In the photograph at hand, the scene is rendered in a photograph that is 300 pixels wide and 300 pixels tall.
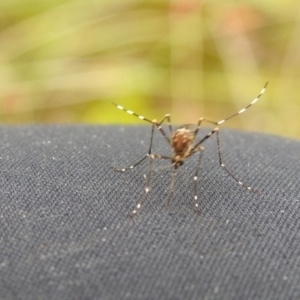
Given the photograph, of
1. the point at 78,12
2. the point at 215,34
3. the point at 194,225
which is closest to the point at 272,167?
the point at 194,225

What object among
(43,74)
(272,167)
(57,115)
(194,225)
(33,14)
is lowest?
(194,225)

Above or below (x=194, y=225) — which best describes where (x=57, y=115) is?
above

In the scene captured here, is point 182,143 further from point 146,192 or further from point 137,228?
point 137,228

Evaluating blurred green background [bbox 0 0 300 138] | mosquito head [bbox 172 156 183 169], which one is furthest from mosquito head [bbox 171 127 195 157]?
blurred green background [bbox 0 0 300 138]

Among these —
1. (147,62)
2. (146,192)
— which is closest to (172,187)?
(146,192)

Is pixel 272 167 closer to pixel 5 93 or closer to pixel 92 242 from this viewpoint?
pixel 92 242
